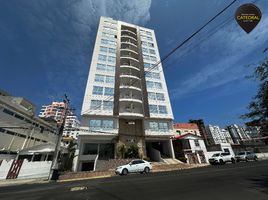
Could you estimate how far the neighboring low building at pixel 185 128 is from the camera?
169ft

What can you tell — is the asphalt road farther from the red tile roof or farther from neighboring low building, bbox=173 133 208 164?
the red tile roof

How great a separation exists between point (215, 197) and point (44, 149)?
1024 inches

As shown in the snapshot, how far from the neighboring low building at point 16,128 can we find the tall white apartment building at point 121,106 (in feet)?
34.2

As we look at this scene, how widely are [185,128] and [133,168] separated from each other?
4002 centimetres

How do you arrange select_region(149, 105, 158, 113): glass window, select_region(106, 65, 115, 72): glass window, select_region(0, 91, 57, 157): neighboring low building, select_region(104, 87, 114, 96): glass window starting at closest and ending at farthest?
select_region(0, 91, 57, 157): neighboring low building → select_region(104, 87, 114, 96): glass window → select_region(149, 105, 158, 113): glass window → select_region(106, 65, 115, 72): glass window

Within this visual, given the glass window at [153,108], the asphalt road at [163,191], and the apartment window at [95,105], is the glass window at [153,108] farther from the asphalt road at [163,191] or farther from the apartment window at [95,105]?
the asphalt road at [163,191]

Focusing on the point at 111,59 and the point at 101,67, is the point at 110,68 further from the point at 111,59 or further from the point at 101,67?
the point at 111,59

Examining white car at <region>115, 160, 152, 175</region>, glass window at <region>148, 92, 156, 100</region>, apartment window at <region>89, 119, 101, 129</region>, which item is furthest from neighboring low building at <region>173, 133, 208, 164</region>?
apartment window at <region>89, 119, 101, 129</region>

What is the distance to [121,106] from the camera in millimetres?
31453

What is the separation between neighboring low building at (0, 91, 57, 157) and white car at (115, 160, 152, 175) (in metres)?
12.6

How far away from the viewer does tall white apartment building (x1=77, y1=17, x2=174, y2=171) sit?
89.0 feet

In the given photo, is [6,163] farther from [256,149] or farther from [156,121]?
[256,149]

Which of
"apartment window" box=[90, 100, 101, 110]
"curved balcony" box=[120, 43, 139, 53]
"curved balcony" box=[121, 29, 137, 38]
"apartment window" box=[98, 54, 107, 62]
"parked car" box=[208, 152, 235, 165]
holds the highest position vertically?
"curved balcony" box=[121, 29, 137, 38]

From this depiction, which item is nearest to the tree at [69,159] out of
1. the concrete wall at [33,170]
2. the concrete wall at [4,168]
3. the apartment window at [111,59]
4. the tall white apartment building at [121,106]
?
the tall white apartment building at [121,106]
